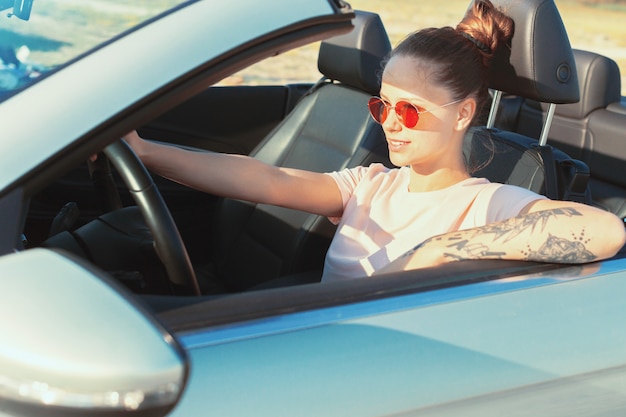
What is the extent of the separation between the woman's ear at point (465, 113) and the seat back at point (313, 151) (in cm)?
61

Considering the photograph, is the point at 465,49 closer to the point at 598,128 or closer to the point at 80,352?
the point at 80,352

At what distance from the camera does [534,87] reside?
2.22 meters

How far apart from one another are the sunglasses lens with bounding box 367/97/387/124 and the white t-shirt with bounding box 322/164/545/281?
0.77ft

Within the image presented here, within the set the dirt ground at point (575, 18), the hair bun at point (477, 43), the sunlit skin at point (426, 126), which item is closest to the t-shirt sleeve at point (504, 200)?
the sunlit skin at point (426, 126)

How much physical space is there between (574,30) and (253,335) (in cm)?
1211

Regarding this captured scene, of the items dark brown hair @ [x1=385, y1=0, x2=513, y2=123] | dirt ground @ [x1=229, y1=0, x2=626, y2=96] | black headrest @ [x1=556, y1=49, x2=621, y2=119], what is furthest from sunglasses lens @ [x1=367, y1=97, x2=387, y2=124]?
dirt ground @ [x1=229, y1=0, x2=626, y2=96]

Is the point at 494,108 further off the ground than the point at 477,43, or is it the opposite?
the point at 477,43

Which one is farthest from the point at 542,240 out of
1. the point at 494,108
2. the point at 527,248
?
the point at 494,108

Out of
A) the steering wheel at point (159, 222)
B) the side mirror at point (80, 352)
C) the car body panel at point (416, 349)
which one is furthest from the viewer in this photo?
the steering wheel at point (159, 222)

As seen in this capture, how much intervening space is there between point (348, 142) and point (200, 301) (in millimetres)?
1600

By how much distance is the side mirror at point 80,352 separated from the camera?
104 centimetres

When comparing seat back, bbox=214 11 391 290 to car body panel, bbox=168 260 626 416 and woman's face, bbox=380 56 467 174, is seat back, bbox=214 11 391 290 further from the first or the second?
car body panel, bbox=168 260 626 416

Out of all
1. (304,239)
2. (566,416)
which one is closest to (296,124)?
(304,239)

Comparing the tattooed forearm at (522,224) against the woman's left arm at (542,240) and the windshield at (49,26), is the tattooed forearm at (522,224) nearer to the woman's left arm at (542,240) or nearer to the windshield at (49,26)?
the woman's left arm at (542,240)
